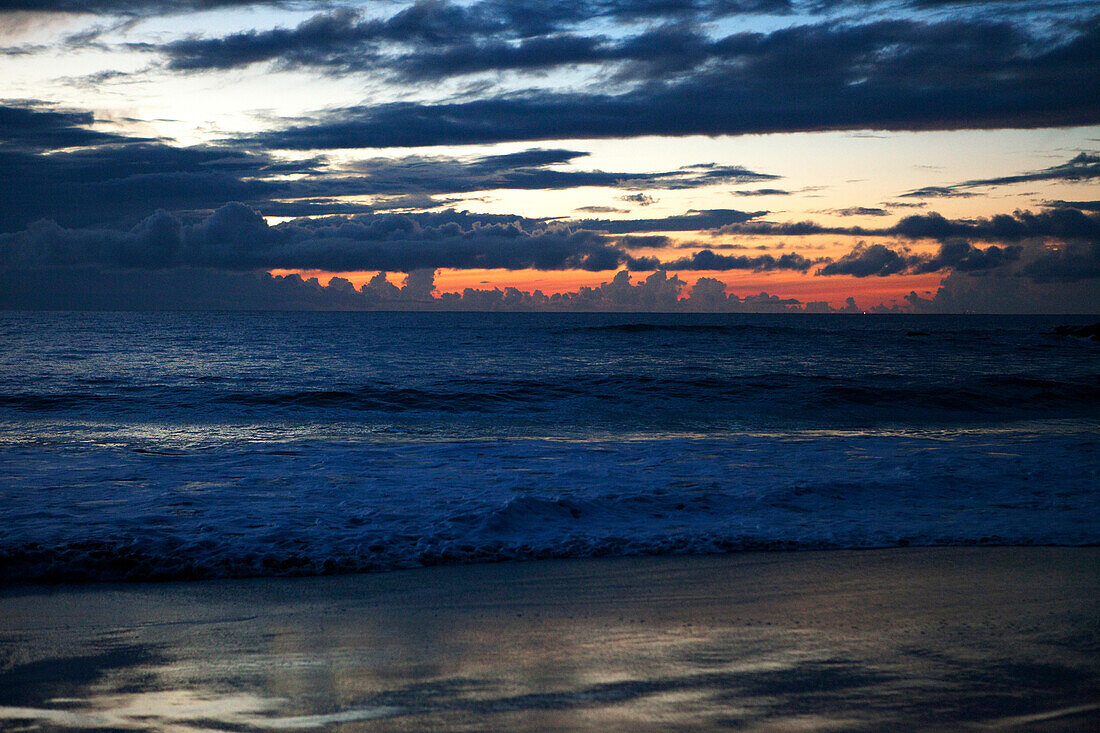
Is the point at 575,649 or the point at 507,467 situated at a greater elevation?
the point at 575,649

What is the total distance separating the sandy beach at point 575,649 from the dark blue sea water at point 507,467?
80 cm

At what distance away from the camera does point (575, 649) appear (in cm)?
419

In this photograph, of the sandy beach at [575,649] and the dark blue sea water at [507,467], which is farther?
the dark blue sea water at [507,467]

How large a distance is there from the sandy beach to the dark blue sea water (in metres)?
0.80

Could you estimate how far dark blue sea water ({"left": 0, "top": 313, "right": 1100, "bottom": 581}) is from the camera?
6758 millimetres

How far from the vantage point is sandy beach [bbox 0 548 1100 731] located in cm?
340

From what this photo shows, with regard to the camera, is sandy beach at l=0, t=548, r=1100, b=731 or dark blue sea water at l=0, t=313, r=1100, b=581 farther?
dark blue sea water at l=0, t=313, r=1100, b=581

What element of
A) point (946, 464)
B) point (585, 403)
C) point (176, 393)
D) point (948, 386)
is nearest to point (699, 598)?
point (946, 464)

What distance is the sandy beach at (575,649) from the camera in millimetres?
3396

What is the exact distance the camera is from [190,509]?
304 inches

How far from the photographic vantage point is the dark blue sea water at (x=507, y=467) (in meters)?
6.76

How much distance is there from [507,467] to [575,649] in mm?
6030

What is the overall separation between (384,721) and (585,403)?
16024 mm

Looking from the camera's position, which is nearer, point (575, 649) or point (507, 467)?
point (575, 649)
